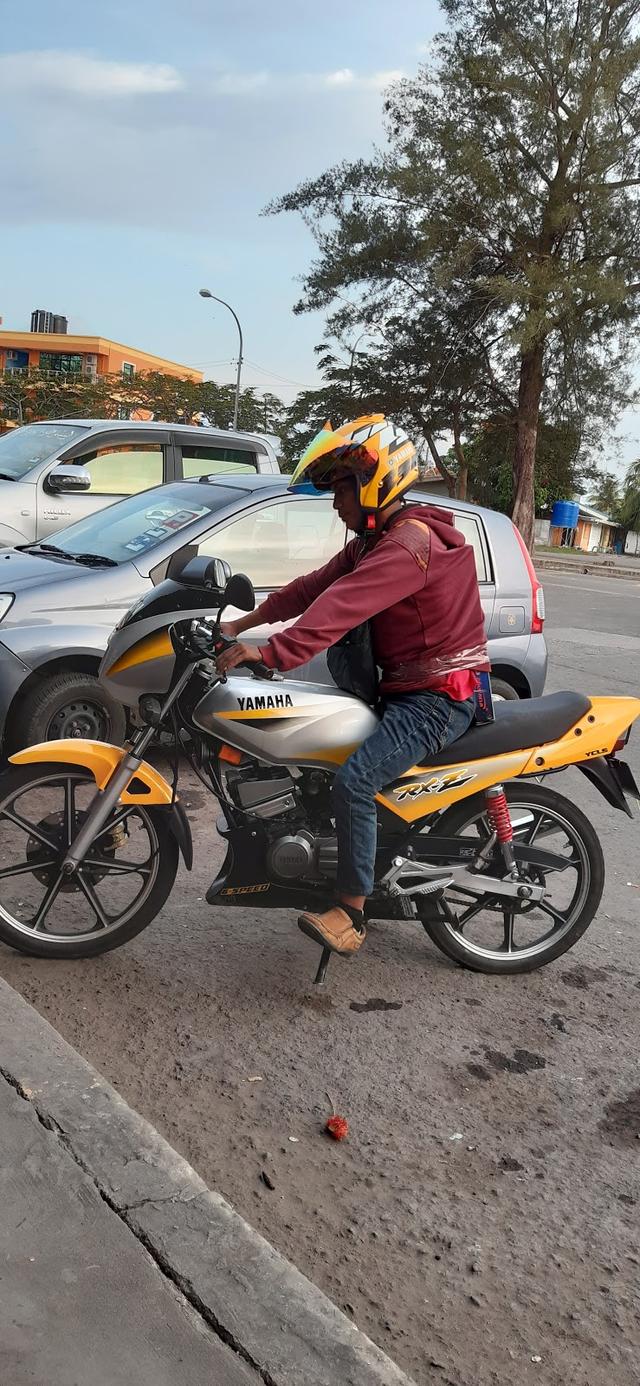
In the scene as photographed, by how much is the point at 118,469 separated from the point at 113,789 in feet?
22.0

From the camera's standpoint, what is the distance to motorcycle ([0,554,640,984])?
390cm

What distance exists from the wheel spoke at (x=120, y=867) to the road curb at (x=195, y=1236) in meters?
0.74

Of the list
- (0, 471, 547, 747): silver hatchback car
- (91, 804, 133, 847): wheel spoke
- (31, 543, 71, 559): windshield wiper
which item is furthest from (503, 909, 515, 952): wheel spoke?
(31, 543, 71, 559): windshield wiper

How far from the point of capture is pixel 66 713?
614 cm

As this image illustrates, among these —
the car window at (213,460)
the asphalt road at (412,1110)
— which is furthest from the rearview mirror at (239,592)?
the car window at (213,460)

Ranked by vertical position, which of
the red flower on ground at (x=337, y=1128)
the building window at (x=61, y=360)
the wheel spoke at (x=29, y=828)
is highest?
the building window at (x=61, y=360)

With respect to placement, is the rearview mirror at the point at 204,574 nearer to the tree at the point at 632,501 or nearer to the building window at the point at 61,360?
the building window at the point at 61,360

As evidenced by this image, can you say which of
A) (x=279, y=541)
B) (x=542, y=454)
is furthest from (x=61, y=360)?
(x=279, y=541)

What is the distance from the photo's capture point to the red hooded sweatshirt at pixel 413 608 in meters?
3.73

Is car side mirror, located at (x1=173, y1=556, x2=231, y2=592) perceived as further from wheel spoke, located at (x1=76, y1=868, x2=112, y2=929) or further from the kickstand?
the kickstand

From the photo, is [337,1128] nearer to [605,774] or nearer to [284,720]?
[284,720]

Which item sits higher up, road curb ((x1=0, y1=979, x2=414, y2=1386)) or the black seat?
the black seat

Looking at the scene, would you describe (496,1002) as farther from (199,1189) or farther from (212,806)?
(212,806)

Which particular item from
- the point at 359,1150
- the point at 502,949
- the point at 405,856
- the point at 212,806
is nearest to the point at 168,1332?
the point at 359,1150
